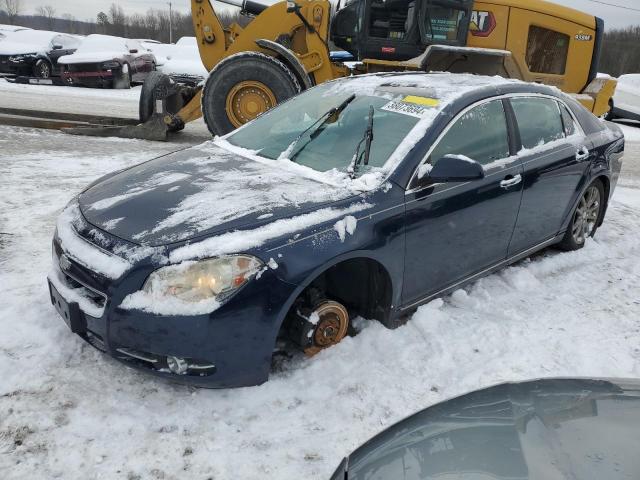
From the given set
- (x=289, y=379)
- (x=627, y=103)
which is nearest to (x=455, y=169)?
(x=289, y=379)

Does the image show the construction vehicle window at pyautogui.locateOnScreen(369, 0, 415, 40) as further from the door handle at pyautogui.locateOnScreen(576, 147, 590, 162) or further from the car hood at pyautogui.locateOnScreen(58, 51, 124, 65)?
the car hood at pyautogui.locateOnScreen(58, 51, 124, 65)

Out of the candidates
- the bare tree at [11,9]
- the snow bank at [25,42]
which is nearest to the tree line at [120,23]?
the bare tree at [11,9]

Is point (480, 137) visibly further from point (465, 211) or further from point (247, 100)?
point (247, 100)

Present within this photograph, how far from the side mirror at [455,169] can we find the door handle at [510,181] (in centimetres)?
64

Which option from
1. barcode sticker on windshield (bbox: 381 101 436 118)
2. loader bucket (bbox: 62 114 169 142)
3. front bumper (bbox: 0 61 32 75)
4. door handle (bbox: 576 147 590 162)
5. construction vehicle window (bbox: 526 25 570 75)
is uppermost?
construction vehicle window (bbox: 526 25 570 75)

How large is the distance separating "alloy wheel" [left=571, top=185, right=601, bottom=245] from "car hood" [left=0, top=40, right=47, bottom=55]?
17.7 m

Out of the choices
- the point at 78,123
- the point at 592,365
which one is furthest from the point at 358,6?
the point at 592,365

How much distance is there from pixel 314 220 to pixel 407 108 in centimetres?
123

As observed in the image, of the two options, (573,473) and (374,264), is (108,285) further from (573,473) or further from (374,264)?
(573,473)

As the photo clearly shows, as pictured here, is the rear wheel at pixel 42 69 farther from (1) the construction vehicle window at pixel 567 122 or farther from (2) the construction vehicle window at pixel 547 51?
(1) the construction vehicle window at pixel 567 122

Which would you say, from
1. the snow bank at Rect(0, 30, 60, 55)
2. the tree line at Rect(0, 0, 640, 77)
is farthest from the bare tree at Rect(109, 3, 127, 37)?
the snow bank at Rect(0, 30, 60, 55)

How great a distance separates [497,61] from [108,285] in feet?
25.0

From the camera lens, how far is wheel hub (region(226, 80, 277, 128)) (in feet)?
26.3

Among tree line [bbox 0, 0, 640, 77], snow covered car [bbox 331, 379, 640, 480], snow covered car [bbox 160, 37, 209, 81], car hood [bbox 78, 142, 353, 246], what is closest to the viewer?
snow covered car [bbox 331, 379, 640, 480]
